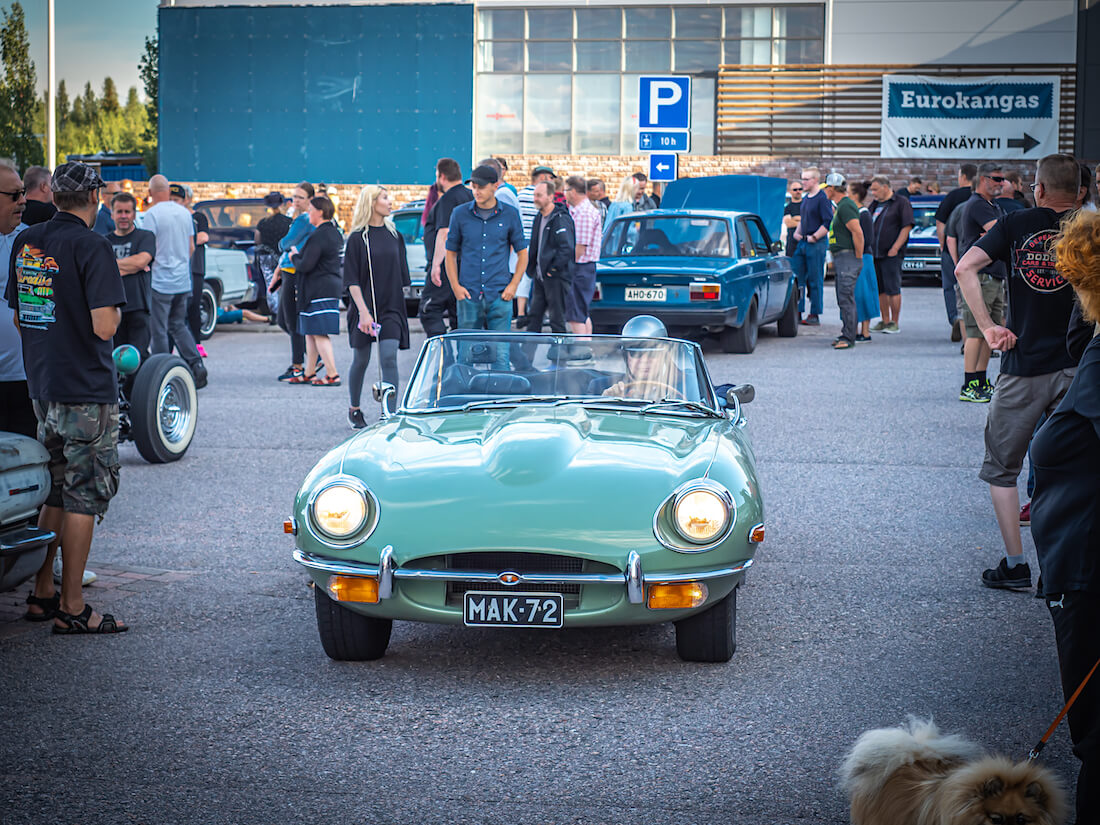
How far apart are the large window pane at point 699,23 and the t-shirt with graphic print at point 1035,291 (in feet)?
96.8

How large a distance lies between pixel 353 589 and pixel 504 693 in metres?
0.66

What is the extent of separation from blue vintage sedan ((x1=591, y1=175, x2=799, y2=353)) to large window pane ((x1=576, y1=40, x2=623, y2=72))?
61.4ft

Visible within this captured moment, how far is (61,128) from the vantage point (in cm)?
4306

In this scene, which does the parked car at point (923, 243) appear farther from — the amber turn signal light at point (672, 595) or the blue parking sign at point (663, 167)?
the amber turn signal light at point (672, 595)

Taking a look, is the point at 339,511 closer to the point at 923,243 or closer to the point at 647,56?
the point at 923,243

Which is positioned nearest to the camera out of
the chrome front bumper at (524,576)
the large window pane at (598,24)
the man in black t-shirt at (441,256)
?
the chrome front bumper at (524,576)

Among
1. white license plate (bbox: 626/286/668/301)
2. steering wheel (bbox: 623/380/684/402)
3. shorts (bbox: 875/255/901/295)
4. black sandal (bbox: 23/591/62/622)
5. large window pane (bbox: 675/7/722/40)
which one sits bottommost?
black sandal (bbox: 23/591/62/622)

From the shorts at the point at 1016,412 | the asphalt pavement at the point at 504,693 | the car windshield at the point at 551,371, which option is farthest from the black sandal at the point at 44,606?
the shorts at the point at 1016,412

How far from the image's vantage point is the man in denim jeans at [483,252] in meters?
10.8

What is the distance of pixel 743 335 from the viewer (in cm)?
1533

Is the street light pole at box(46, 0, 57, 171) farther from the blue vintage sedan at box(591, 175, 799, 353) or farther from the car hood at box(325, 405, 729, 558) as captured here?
the car hood at box(325, 405, 729, 558)

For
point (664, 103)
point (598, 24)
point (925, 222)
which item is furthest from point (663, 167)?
point (598, 24)

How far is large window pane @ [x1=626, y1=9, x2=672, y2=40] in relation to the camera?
112 ft

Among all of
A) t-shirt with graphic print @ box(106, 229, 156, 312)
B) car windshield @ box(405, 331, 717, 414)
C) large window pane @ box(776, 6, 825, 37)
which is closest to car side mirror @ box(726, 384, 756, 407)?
car windshield @ box(405, 331, 717, 414)
